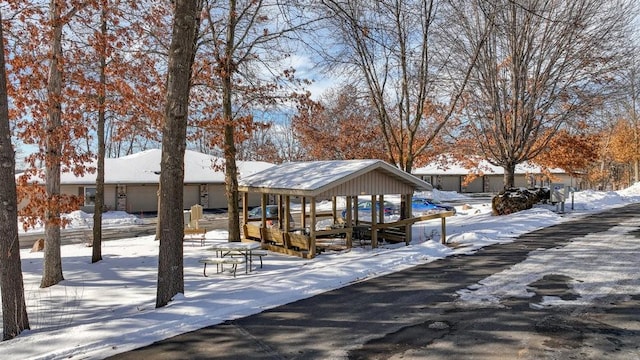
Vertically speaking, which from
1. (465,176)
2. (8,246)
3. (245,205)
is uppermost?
(465,176)

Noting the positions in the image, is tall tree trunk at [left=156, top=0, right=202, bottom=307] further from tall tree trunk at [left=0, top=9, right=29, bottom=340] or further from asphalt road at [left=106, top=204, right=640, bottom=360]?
tall tree trunk at [left=0, top=9, right=29, bottom=340]

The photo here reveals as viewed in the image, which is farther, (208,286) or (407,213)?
(407,213)

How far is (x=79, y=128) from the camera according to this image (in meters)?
11.8

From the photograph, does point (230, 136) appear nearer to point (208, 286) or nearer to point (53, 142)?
point (53, 142)

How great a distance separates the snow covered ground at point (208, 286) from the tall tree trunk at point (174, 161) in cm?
50

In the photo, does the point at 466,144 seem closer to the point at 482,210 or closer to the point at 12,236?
the point at 482,210

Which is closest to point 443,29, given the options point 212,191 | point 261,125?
point 261,125

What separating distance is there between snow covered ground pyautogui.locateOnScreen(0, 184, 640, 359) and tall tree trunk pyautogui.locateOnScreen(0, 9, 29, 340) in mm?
307

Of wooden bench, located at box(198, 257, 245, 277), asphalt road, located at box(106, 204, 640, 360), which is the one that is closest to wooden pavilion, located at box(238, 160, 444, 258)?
wooden bench, located at box(198, 257, 245, 277)

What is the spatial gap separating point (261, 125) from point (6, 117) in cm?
949

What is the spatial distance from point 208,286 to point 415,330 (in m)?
4.87

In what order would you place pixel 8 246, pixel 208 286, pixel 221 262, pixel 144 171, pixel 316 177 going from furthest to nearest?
pixel 144 171
pixel 316 177
pixel 221 262
pixel 208 286
pixel 8 246

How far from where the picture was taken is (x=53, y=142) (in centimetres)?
1145

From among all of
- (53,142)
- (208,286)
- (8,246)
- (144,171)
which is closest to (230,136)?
(53,142)
